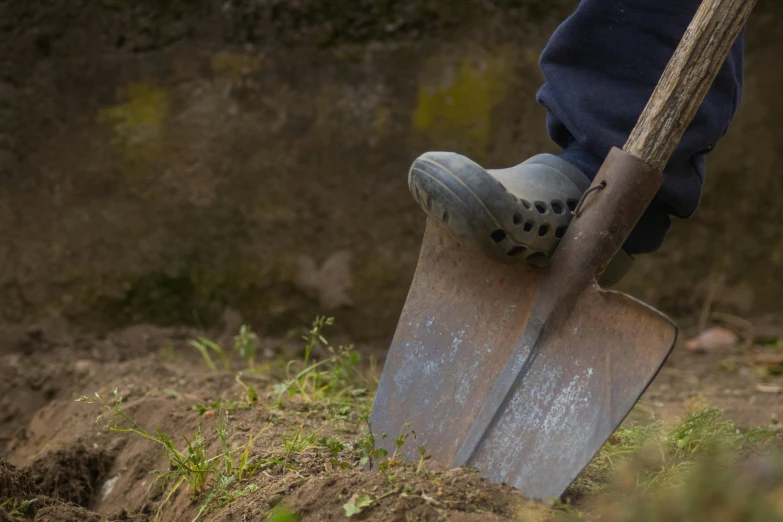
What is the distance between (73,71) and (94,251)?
592mm

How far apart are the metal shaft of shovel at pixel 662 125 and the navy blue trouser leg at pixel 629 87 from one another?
4.9 inches

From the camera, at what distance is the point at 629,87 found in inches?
61.6

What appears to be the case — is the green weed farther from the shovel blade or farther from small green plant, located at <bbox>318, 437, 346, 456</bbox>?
small green plant, located at <bbox>318, 437, 346, 456</bbox>

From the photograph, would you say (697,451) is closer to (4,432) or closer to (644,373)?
(644,373)

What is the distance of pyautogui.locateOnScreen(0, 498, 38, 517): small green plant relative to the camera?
1.29 meters

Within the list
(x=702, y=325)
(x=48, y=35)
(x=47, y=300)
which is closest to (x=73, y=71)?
(x=48, y=35)

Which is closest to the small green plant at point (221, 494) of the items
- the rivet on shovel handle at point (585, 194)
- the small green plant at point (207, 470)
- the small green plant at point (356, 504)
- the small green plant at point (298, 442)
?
the small green plant at point (207, 470)

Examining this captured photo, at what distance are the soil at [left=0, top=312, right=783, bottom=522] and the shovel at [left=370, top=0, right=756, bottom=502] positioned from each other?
94 millimetres

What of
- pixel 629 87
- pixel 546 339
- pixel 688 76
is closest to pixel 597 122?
pixel 629 87

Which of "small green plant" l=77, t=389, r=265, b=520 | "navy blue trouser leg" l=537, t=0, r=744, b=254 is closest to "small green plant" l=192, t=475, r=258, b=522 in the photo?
"small green plant" l=77, t=389, r=265, b=520

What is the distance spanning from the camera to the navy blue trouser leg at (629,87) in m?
1.54

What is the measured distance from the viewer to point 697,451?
60.9 inches

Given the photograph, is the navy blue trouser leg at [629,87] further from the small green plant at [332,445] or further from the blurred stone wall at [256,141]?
the blurred stone wall at [256,141]

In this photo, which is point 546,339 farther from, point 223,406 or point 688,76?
point 223,406
